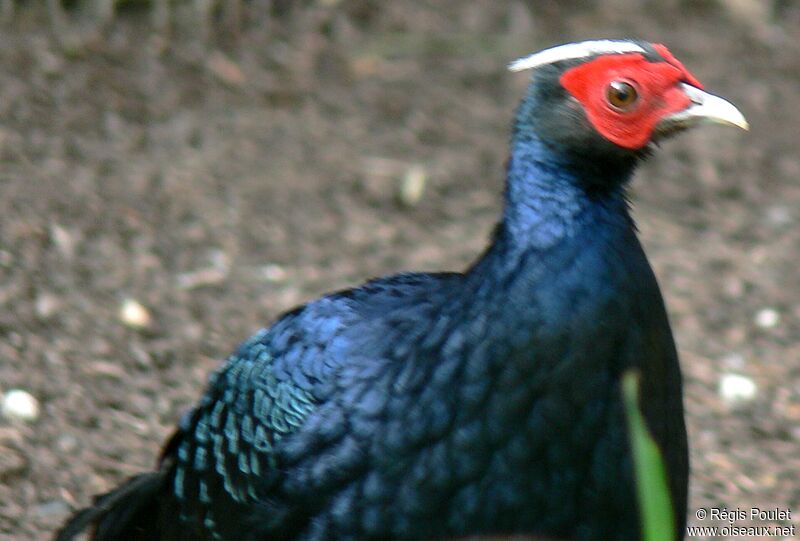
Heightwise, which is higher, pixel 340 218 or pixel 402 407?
pixel 340 218

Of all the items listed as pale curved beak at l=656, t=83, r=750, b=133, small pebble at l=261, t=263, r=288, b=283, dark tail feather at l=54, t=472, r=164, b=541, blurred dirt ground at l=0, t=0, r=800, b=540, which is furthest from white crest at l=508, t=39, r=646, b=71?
small pebble at l=261, t=263, r=288, b=283

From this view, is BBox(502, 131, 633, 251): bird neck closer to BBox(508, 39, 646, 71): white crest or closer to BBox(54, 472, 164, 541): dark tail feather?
BBox(508, 39, 646, 71): white crest

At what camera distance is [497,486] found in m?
2.56

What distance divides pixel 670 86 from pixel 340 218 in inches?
118

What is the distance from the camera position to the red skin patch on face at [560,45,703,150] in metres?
2.58

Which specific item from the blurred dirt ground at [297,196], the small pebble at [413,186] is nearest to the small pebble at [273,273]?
the blurred dirt ground at [297,196]

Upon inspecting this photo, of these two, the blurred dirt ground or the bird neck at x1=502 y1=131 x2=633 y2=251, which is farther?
the blurred dirt ground

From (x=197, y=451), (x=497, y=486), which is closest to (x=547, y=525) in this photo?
(x=497, y=486)

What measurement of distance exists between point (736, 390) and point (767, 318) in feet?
1.84

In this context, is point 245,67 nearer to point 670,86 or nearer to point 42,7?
point 42,7

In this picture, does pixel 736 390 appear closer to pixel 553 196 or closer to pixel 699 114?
pixel 699 114

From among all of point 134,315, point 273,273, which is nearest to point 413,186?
point 273,273

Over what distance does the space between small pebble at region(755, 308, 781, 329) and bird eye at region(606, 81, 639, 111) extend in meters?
2.58

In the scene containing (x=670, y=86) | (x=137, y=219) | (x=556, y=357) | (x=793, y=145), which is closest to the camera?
(x=556, y=357)
